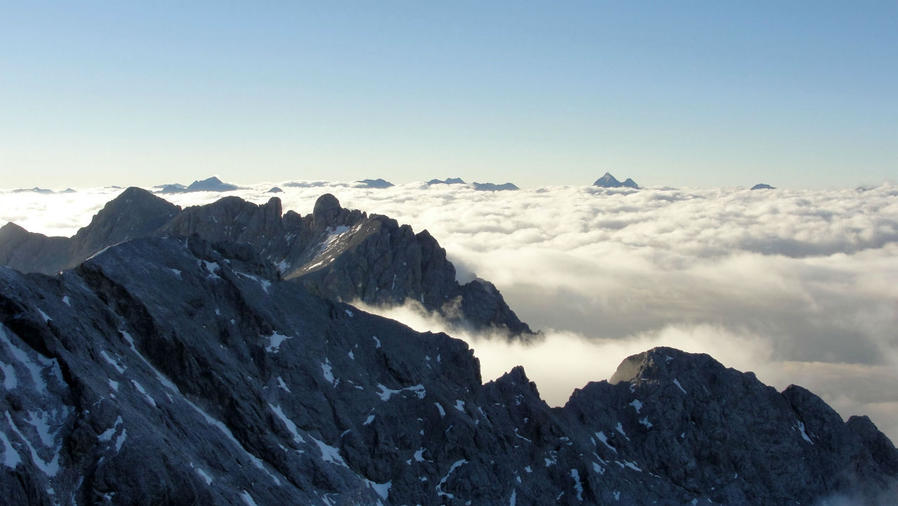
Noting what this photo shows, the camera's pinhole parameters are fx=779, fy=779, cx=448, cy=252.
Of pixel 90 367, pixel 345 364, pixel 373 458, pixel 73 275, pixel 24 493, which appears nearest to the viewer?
pixel 24 493

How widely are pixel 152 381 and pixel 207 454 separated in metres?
Result: 16.6

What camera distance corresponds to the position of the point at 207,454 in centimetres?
10981

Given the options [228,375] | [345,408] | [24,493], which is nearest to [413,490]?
[345,408]

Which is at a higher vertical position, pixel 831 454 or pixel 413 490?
pixel 413 490

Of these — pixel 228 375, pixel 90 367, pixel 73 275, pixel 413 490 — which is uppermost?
pixel 73 275

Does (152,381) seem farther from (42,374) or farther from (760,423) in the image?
(760,423)

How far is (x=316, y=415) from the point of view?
5600 inches

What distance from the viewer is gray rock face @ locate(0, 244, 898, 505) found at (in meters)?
97.0

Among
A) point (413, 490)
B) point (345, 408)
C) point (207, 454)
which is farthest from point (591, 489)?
point (207, 454)

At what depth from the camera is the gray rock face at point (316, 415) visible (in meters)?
97.0

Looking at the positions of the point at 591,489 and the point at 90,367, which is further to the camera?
the point at 591,489

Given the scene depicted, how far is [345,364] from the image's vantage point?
158 meters

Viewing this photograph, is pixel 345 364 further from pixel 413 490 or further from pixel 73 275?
pixel 73 275

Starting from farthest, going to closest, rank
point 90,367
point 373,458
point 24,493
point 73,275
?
point 373,458 < point 73,275 < point 90,367 < point 24,493
